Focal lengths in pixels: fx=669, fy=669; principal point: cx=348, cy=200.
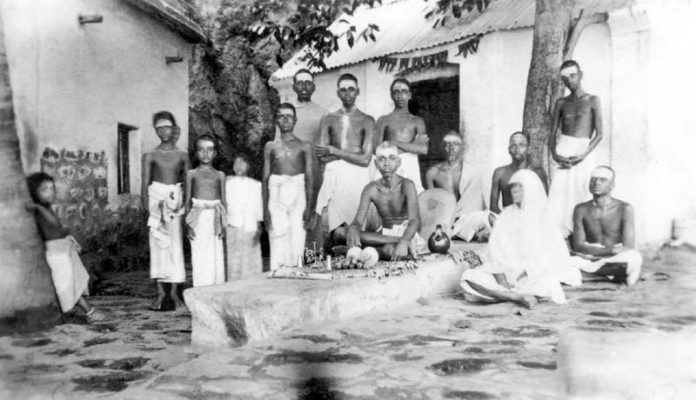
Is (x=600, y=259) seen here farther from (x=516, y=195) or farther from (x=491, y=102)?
(x=491, y=102)

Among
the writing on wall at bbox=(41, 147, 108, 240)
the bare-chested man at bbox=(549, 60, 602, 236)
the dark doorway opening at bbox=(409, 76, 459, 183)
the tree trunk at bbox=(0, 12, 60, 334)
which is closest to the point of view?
the tree trunk at bbox=(0, 12, 60, 334)

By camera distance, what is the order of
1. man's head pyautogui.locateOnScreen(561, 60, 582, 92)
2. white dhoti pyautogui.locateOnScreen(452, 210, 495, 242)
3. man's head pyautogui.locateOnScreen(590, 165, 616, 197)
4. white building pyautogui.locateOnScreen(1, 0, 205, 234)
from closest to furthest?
1. white building pyautogui.locateOnScreen(1, 0, 205, 234)
2. man's head pyautogui.locateOnScreen(590, 165, 616, 197)
3. man's head pyautogui.locateOnScreen(561, 60, 582, 92)
4. white dhoti pyautogui.locateOnScreen(452, 210, 495, 242)

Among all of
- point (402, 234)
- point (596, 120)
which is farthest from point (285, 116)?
point (596, 120)

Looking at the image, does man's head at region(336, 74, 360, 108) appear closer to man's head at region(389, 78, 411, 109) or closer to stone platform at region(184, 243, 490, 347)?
man's head at region(389, 78, 411, 109)

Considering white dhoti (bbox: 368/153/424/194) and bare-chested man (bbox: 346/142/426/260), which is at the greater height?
white dhoti (bbox: 368/153/424/194)

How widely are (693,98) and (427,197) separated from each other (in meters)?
2.12

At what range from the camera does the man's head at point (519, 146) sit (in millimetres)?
5543

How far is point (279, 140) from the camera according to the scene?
5.32m

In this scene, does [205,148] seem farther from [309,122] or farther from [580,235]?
[580,235]

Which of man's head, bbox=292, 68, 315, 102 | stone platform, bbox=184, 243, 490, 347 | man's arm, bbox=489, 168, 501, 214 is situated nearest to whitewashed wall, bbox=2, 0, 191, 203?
man's head, bbox=292, 68, 315, 102

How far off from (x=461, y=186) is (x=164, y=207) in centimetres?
309

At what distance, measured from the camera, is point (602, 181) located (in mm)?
5016

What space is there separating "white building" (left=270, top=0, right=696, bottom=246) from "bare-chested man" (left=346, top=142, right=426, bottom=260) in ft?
6.55

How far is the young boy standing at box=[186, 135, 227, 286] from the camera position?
498cm
